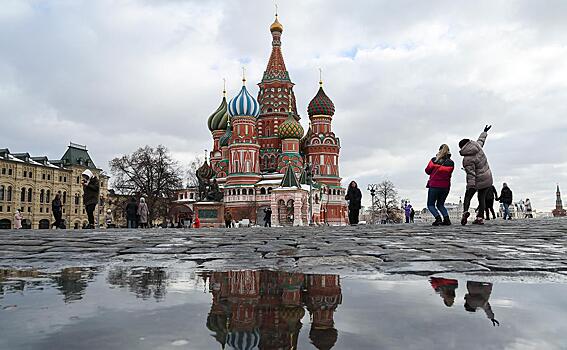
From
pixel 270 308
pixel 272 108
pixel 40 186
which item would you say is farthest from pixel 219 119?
pixel 270 308

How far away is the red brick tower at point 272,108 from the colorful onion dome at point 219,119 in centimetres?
580

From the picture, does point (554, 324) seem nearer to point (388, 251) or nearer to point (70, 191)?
point (388, 251)

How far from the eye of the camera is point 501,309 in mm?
2535

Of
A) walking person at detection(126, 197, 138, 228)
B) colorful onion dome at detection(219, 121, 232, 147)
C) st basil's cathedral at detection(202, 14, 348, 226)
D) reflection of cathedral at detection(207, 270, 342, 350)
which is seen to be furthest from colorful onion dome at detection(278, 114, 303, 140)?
reflection of cathedral at detection(207, 270, 342, 350)

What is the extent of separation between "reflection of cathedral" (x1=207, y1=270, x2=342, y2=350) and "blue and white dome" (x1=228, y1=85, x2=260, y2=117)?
52690 mm

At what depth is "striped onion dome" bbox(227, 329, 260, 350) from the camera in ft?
6.22

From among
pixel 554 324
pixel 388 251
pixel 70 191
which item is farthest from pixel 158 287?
pixel 70 191

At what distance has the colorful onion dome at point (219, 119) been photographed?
64.8 metres

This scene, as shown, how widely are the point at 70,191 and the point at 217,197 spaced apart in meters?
32.6

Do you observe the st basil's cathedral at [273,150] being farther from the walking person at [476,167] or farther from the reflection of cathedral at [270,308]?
the reflection of cathedral at [270,308]

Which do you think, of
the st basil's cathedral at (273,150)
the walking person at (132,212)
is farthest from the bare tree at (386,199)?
the walking person at (132,212)

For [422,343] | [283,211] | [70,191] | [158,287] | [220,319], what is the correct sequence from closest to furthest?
[422,343] < [220,319] < [158,287] < [283,211] < [70,191]

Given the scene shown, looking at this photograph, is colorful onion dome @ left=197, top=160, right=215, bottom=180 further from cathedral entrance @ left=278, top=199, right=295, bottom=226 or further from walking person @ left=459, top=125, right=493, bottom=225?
walking person @ left=459, top=125, right=493, bottom=225

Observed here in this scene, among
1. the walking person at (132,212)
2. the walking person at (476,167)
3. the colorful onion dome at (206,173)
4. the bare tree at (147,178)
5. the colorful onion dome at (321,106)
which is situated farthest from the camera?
the colorful onion dome at (321,106)
